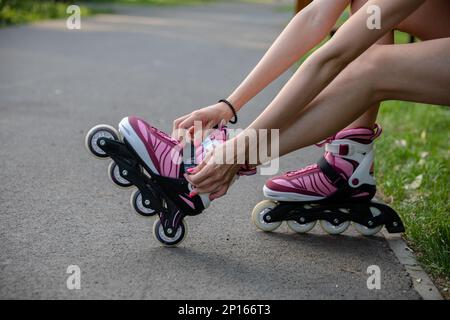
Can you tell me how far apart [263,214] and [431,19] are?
3.30 feet

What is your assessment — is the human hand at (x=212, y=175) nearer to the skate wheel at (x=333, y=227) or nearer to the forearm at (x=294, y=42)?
the forearm at (x=294, y=42)

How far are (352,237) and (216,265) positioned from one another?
25.8 inches

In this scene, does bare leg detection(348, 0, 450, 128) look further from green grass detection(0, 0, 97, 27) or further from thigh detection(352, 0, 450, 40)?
green grass detection(0, 0, 97, 27)

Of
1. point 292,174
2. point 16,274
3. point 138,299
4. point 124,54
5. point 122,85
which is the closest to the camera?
point 138,299

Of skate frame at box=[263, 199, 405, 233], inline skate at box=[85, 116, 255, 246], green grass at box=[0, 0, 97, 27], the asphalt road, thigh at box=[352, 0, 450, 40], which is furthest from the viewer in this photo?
green grass at box=[0, 0, 97, 27]

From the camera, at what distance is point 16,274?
6.78 feet

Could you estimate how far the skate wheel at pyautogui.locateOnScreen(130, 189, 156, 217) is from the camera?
7.68 feet

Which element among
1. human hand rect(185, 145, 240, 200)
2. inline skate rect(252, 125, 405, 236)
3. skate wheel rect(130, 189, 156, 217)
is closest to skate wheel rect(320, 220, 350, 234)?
inline skate rect(252, 125, 405, 236)

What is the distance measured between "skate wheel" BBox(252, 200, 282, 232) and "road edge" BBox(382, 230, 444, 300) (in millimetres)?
464

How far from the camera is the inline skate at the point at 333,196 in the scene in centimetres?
248

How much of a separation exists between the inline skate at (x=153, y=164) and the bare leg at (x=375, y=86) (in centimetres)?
26

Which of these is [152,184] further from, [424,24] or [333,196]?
[424,24]

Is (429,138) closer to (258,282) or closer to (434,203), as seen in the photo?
(434,203)

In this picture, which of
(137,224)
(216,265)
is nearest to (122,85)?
(137,224)
